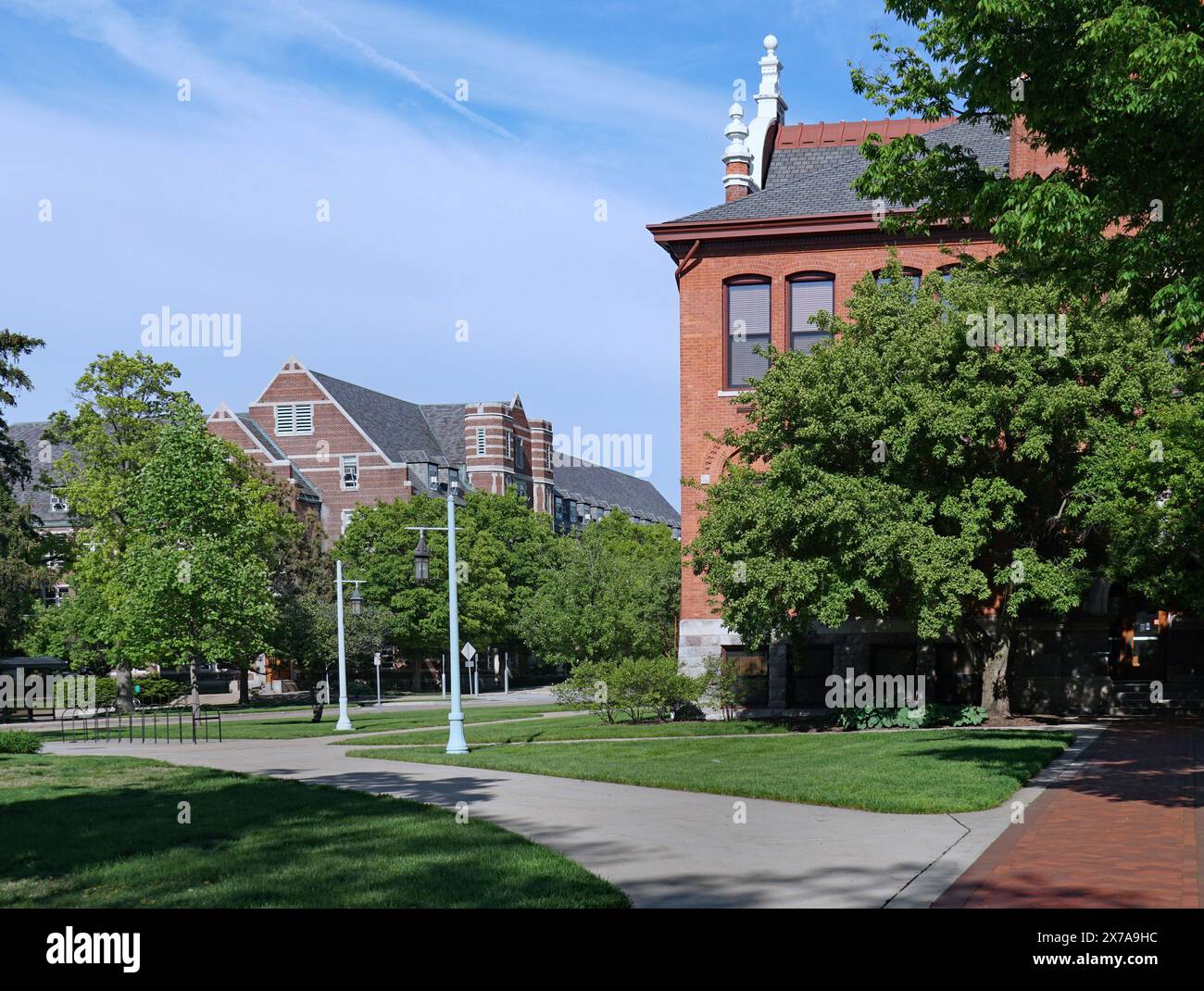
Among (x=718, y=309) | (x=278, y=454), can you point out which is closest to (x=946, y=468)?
(x=718, y=309)

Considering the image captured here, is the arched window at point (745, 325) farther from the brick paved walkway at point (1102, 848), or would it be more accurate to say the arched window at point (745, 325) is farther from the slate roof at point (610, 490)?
the slate roof at point (610, 490)

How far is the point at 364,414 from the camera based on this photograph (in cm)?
9519

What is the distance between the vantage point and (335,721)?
4072 cm

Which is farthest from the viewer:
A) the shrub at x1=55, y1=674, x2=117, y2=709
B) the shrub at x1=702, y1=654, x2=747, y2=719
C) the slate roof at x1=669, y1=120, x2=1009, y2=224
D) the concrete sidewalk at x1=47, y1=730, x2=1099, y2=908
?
the shrub at x1=55, y1=674, x2=117, y2=709

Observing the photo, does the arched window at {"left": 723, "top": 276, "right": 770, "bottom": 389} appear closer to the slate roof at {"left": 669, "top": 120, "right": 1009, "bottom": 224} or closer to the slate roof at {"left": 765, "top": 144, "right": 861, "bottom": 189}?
the slate roof at {"left": 669, "top": 120, "right": 1009, "bottom": 224}

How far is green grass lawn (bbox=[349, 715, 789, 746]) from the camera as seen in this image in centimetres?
2747

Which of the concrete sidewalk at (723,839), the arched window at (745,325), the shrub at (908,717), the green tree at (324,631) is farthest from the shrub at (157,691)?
the concrete sidewalk at (723,839)

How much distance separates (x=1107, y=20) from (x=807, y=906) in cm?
761

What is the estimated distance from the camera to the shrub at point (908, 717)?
27.0 meters

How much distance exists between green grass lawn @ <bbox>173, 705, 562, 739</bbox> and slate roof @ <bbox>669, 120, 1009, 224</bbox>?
16727mm

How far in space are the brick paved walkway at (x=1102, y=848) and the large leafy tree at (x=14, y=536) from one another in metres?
44.0

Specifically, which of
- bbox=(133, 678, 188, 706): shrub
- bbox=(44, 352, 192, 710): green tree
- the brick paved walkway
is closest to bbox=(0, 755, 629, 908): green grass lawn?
the brick paved walkway
